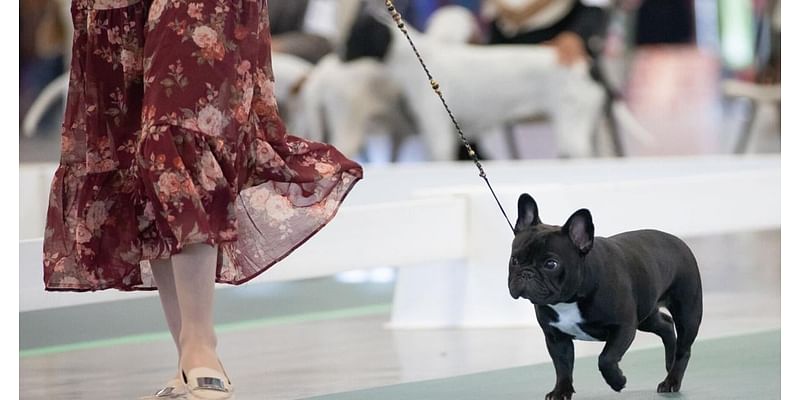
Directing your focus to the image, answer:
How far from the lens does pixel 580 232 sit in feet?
7.25

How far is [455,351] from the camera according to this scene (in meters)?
3.32

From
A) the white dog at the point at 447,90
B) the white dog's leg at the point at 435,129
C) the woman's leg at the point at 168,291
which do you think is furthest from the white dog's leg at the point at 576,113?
the woman's leg at the point at 168,291

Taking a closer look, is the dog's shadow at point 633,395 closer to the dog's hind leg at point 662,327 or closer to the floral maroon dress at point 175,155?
the dog's hind leg at point 662,327

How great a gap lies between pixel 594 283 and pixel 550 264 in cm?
8

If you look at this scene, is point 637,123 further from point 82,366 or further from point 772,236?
point 82,366

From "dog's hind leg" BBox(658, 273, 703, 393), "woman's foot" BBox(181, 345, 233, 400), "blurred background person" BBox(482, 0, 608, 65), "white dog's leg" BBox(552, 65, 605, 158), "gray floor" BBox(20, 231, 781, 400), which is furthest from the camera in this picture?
"blurred background person" BBox(482, 0, 608, 65)

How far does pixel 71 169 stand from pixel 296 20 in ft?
15.5

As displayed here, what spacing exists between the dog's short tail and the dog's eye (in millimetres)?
4880

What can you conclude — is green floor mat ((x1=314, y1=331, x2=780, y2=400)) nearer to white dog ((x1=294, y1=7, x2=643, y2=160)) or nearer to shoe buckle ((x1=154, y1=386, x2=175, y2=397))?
shoe buckle ((x1=154, y1=386, x2=175, y2=397))

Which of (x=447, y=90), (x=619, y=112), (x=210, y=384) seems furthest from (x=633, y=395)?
(x=619, y=112)

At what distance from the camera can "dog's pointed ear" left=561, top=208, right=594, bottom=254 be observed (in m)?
2.20

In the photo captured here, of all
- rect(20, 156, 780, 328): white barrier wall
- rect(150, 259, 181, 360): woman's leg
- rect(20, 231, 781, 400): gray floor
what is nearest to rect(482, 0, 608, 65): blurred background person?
rect(20, 231, 781, 400): gray floor

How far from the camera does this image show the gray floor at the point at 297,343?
9.65 feet

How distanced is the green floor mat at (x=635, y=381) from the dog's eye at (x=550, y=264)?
1.15 ft
